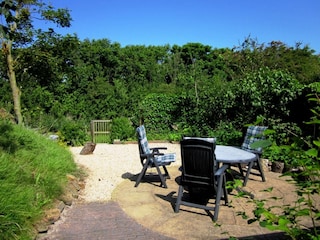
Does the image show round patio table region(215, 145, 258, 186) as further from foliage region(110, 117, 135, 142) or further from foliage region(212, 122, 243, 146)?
foliage region(110, 117, 135, 142)

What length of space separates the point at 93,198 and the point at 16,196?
5.01 ft

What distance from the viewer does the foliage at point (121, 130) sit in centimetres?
1109

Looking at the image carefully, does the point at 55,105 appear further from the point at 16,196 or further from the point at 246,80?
the point at 16,196

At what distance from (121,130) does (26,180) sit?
7413 mm

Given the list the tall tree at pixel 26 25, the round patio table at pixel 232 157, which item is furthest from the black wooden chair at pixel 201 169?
the tall tree at pixel 26 25

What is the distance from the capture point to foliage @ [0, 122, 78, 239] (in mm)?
2791

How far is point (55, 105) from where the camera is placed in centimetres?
1376

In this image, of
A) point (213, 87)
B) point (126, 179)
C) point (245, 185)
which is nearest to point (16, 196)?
point (126, 179)

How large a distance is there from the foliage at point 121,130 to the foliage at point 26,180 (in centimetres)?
541

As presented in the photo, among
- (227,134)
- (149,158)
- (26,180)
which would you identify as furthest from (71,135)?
(26,180)

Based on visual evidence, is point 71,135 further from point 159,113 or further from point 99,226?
Answer: point 99,226

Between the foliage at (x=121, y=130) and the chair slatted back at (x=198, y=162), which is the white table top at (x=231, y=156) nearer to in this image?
the chair slatted back at (x=198, y=162)

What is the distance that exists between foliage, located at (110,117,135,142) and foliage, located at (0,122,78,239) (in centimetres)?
541

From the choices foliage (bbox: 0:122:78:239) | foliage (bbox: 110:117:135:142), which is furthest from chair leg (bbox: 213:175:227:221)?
foliage (bbox: 110:117:135:142)
